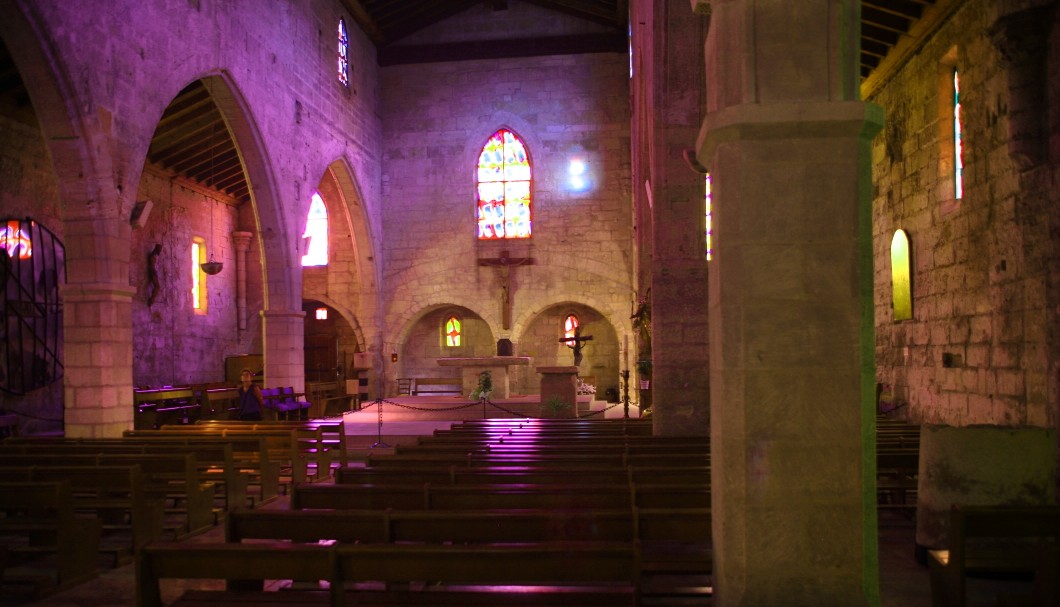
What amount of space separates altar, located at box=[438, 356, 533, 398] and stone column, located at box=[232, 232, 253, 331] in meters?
6.90

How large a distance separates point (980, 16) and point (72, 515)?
935 centimetres

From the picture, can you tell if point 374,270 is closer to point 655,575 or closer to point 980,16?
point 980,16

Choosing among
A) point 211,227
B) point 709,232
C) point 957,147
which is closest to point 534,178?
point 211,227

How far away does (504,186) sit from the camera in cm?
2078

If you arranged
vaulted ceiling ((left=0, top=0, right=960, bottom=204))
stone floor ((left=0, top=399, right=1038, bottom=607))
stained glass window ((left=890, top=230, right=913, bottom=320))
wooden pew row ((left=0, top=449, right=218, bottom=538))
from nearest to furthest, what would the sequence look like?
stone floor ((left=0, top=399, right=1038, bottom=607))
wooden pew row ((left=0, top=449, right=218, bottom=538))
stained glass window ((left=890, top=230, right=913, bottom=320))
vaulted ceiling ((left=0, top=0, right=960, bottom=204))

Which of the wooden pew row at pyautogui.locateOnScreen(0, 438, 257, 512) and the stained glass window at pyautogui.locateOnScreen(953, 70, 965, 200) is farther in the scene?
the stained glass window at pyautogui.locateOnScreen(953, 70, 965, 200)

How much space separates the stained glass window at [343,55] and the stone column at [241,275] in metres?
5.07

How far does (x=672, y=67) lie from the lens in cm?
854

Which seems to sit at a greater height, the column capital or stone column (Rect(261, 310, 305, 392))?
the column capital

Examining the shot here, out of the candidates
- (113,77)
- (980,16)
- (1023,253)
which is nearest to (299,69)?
(113,77)

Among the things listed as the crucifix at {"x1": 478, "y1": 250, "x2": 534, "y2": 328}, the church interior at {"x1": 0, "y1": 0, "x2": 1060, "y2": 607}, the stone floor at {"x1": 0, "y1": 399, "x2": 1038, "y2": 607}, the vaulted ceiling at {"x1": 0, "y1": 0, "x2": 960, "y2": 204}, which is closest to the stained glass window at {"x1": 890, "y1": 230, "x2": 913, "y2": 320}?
the church interior at {"x1": 0, "y1": 0, "x2": 1060, "y2": 607}

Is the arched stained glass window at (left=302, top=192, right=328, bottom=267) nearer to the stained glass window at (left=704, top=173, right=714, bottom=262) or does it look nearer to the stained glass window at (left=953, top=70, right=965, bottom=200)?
the stained glass window at (left=704, top=173, right=714, bottom=262)

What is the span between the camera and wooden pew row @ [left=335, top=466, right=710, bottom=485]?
4879mm

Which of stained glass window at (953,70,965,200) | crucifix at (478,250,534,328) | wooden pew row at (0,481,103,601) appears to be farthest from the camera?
crucifix at (478,250,534,328)
